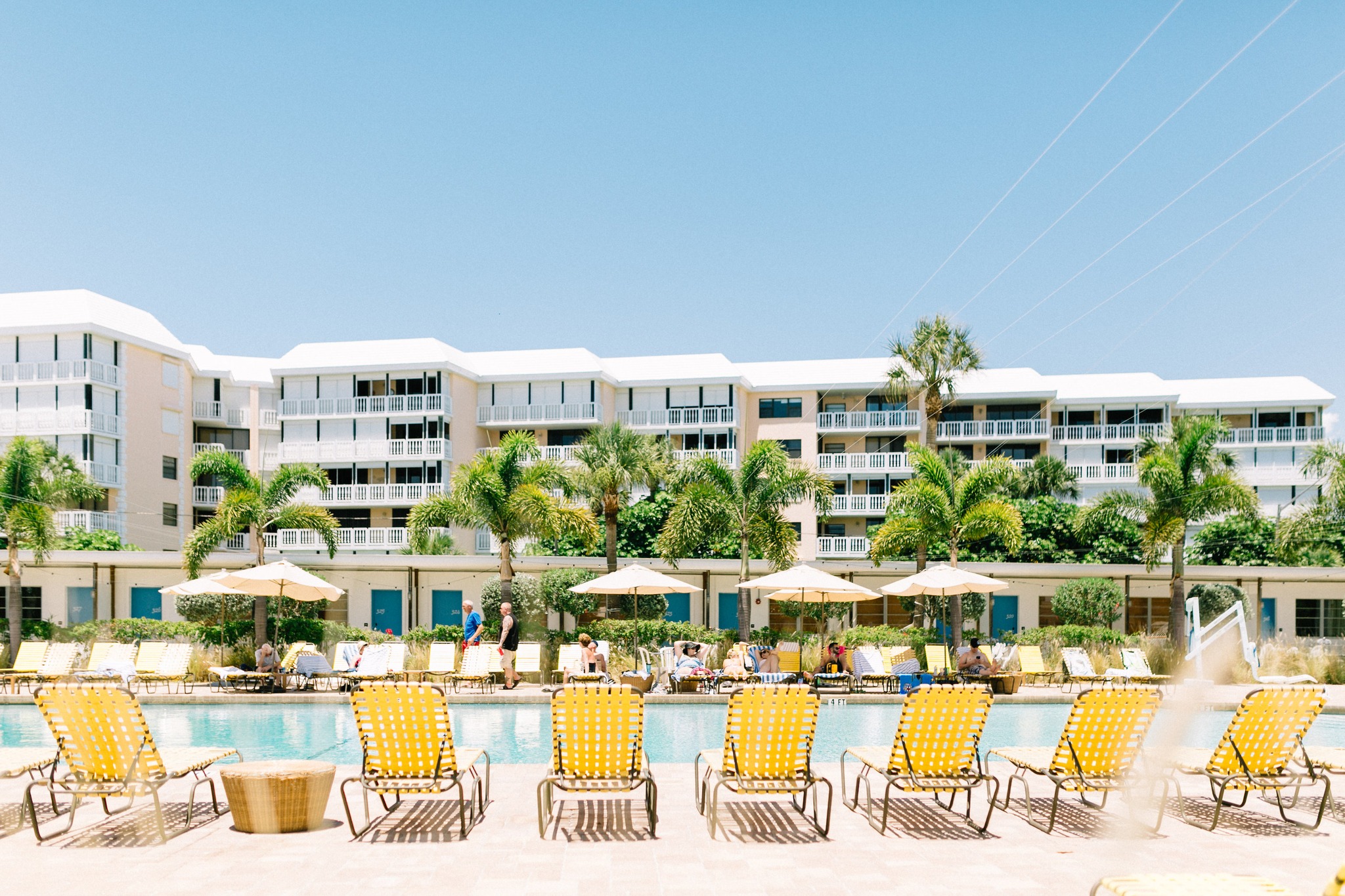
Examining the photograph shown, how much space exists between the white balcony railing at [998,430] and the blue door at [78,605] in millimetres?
34610

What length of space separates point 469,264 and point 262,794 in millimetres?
19998

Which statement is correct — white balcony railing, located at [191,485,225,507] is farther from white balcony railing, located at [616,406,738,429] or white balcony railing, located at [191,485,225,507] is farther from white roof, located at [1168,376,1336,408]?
white roof, located at [1168,376,1336,408]

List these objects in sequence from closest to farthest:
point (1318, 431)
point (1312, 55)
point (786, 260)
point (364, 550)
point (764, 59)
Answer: point (1312, 55) → point (764, 59) → point (786, 260) → point (364, 550) → point (1318, 431)

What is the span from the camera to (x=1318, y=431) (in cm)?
5012

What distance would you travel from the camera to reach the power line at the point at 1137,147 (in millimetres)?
11742

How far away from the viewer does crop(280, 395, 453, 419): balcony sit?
4712 centimetres

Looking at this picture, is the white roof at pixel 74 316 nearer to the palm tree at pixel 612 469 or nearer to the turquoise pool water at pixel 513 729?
the palm tree at pixel 612 469

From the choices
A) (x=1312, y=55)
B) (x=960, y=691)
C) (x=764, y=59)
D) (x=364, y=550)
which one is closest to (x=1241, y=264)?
(x=1312, y=55)

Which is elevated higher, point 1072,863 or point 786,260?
point 786,260

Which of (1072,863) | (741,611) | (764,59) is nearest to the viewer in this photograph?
(1072,863)

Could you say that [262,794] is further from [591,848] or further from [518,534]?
[518,534]

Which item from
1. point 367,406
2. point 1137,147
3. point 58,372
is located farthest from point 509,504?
point 58,372

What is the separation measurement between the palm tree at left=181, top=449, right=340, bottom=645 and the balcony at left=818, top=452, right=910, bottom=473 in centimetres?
2655

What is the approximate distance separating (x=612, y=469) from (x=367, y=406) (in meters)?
24.8
